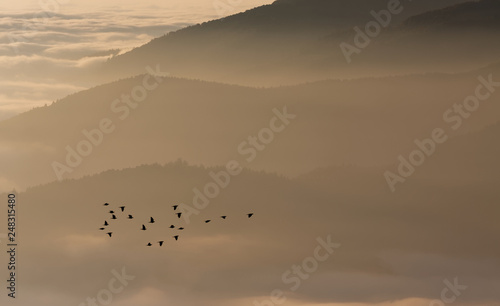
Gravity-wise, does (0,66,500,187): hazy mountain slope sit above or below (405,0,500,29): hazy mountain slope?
below

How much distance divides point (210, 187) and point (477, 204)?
22327 mm

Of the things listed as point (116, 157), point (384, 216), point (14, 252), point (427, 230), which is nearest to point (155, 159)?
point (116, 157)

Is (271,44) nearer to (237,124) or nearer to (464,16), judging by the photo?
(464,16)

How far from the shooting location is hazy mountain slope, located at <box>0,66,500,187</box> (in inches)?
3314

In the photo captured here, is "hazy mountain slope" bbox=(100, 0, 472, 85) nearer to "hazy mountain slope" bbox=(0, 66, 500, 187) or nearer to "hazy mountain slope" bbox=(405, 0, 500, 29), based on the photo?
"hazy mountain slope" bbox=(405, 0, 500, 29)

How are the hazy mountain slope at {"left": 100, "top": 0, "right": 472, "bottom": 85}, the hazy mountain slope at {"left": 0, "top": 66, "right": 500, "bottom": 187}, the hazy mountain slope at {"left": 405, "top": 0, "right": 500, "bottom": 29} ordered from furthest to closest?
the hazy mountain slope at {"left": 405, "top": 0, "right": 500, "bottom": 29}
the hazy mountain slope at {"left": 100, "top": 0, "right": 472, "bottom": 85}
the hazy mountain slope at {"left": 0, "top": 66, "right": 500, "bottom": 187}

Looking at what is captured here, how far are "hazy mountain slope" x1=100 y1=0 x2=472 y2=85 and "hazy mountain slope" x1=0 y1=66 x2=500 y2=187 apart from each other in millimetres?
6712

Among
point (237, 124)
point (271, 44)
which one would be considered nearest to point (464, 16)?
point (271, 44)

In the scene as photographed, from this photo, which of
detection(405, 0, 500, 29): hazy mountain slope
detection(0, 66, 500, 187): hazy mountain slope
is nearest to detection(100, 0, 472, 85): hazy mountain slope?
detection(405, 0, 500, 29): hazy mountain slope

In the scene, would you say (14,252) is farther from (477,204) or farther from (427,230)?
(477,204)

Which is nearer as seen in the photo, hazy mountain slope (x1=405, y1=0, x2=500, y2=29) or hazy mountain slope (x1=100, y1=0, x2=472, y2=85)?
hazy mountain slope (x1=100, y1=0, x2=472, y2=85)

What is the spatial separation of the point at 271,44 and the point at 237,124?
60.3 meters

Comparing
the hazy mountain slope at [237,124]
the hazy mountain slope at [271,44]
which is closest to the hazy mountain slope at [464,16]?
the hazy mountain slope at [271,44]

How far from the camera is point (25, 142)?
73375 millimetres
